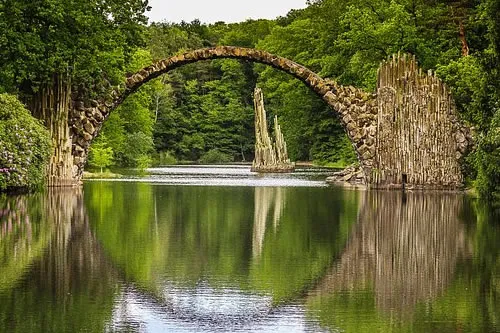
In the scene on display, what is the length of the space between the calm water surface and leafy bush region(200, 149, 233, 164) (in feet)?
263

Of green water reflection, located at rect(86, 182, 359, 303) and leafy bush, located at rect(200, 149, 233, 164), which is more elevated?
leafy bush, located at rect(200, 149, 233, 164)

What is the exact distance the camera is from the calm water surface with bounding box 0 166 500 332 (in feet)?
31.3

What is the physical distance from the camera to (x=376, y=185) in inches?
1421

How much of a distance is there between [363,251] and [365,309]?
5387mm

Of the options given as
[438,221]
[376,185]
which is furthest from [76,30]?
[438,221]

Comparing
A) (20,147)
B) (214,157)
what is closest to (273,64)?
(20,147)

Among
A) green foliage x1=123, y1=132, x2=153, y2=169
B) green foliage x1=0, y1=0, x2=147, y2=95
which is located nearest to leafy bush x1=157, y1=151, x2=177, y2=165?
green foliage x1=123, y1=132, x2=153, y2=169

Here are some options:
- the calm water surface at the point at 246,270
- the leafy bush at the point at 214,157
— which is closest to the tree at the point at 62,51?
the calm water surface at the point at 246,270

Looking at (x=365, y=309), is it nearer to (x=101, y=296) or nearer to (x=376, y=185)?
(x=101, y=296)

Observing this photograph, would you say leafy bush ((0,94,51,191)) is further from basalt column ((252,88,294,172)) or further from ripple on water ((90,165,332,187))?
basalt column ((252,88,294,172))

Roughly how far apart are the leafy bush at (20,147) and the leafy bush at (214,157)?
72318 mm

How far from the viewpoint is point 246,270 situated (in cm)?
1311

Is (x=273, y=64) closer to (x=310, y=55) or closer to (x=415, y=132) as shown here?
(x=415, y=132)

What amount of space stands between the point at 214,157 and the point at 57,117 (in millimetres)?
70773
